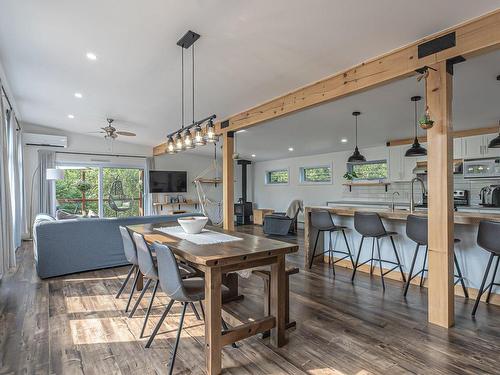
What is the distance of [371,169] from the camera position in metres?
7.29

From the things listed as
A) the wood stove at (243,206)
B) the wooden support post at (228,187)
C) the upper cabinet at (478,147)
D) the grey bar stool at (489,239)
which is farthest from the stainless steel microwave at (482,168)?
the wood stove at (243,206)

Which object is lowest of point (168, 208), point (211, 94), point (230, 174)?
point (168, 208)

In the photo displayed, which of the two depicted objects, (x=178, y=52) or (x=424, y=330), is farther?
(x=178, y=52)

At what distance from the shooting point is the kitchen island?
9.94 ft

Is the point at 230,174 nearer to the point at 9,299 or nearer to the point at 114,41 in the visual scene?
the point at 114,41

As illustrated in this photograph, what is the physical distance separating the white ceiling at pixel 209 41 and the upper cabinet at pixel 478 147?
2075 millimetres

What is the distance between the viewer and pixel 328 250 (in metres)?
4.52

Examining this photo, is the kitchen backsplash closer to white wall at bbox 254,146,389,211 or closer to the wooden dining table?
white wall at bbox 254,146,389,211

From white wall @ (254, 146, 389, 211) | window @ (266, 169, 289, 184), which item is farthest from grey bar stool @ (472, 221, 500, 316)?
window @ (266, 169, 289, 184)

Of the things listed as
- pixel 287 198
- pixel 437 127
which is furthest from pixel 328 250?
pixel 287 198

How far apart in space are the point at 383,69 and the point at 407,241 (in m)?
2.13

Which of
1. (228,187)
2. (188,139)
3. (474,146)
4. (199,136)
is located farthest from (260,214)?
(199,136)

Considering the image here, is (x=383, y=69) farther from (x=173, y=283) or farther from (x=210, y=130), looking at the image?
(x=173, y=283)

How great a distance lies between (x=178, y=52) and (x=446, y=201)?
297 centimetres
